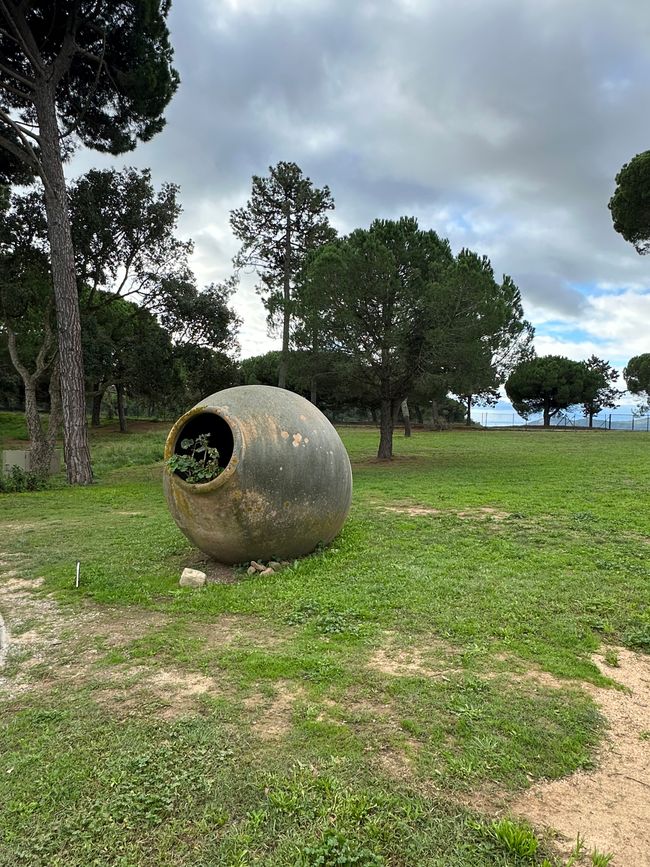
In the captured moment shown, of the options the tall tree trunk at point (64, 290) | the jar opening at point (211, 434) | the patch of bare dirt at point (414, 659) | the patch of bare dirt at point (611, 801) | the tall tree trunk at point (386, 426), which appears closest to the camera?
the patch of bare dirt at point (611, 801)

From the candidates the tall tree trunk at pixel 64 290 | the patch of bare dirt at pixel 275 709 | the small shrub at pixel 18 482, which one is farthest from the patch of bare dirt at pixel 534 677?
the tall tree trunk at pixel 64 290

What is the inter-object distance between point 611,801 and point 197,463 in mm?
4250

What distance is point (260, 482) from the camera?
202 inches

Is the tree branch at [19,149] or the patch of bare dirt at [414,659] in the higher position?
the tree branch at [19,149]

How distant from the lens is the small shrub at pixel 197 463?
5296mm

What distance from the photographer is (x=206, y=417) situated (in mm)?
6020

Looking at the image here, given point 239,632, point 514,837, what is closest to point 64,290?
point 239,632

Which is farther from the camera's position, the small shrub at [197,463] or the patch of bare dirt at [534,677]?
the small shrub at [197,463]

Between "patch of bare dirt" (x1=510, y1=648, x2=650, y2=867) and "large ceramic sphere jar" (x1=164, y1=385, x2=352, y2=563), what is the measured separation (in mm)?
Answer: 3242

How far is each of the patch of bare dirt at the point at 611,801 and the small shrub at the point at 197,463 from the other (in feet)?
12.4

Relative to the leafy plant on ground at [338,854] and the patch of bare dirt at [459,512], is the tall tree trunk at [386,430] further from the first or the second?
the leafy plant on ground at [338,854]

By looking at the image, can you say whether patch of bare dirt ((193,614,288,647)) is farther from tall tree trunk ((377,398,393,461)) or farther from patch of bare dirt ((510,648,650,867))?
tall tree trunk ((377,398,393,461))

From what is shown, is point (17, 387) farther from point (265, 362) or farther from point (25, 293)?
point (25, 293)

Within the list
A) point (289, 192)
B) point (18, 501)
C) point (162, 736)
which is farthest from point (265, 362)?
point (162, 736)
